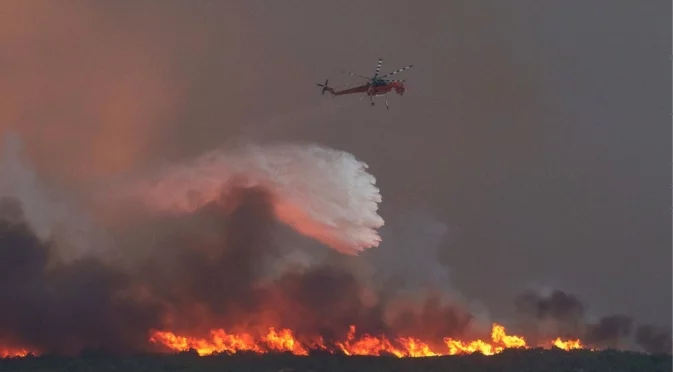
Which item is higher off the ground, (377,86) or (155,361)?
(377,86)

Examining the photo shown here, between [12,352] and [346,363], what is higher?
[12,352]

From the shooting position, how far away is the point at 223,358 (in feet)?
566

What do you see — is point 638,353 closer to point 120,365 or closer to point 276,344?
point 276,344

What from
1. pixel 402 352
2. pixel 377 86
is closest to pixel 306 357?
pixel 402 352

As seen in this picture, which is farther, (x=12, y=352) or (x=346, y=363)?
(x=12, y=352)

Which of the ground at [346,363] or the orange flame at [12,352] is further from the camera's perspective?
the orange flame at [12,352]

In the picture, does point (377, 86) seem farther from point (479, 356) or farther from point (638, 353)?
point (638, 353)

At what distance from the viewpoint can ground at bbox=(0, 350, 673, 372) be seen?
167 metres

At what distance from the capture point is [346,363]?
170 meters

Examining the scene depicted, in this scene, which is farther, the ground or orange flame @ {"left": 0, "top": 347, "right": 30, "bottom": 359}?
orange flame @ {"left": 0, "top": 347, "right": 30, "bottom": 359}

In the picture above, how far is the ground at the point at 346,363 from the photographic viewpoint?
167m

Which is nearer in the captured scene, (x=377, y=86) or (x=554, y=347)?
(x=377, y=86)

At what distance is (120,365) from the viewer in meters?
168

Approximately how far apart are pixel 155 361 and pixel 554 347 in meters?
67.3
